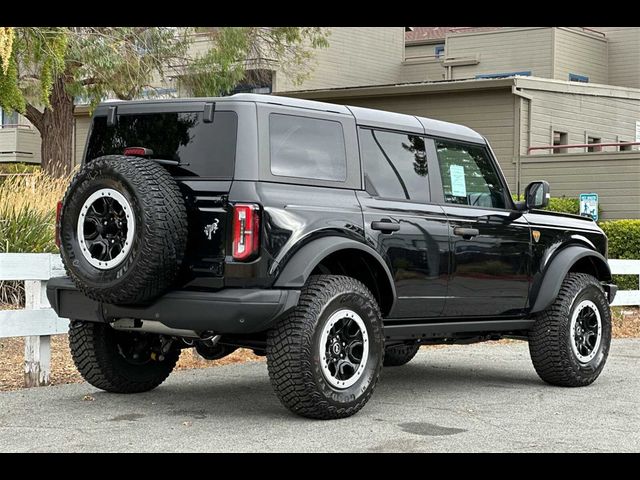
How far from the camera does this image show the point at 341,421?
716 cm

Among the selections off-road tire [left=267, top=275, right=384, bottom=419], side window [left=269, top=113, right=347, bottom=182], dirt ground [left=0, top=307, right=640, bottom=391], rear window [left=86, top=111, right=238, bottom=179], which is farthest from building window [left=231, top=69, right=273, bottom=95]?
off-road tire [left=267, top=275, right=384, bottom=419]

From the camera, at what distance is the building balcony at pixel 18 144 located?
37188 mm

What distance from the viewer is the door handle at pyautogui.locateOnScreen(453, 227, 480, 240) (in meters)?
8.38

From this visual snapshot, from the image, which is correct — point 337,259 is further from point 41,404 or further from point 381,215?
point 41,404

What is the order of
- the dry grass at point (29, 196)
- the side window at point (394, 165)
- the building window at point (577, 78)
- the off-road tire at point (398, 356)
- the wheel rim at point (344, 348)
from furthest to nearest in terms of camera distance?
the building window at point (577, 78) → the dry grass at point (29, 196) → the off-road tire at point (398, 356) → the side window at point (394, 165) → the wheel rim at point (344, 348)

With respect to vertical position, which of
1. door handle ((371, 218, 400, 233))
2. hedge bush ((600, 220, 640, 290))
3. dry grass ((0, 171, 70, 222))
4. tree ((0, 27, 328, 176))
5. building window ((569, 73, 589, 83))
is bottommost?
hedge bush ((600, 220, 640, 290))

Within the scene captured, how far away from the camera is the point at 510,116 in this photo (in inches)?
1040

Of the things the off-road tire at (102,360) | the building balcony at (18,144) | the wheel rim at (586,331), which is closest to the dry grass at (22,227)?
the off-road tire at (102,360)

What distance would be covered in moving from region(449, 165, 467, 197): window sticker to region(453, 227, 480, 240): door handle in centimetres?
34

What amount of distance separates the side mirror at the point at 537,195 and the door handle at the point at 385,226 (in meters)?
1.67

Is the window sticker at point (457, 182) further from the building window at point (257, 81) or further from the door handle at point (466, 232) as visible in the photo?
the building window at point (257, 81)

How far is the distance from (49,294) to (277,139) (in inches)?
78.3

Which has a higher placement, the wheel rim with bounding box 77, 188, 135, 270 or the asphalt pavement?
the wheel rim with bounding box 77, 188, 135, 270

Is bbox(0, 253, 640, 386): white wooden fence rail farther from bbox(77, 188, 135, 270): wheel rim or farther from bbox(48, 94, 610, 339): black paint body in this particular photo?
bbox(77, 188, 135, 270): wheel rim
